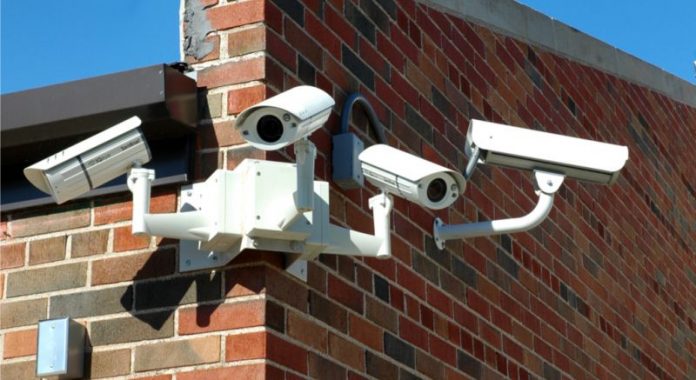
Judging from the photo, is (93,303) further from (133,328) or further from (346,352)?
(346,352)

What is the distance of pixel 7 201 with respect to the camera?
354 centimetres

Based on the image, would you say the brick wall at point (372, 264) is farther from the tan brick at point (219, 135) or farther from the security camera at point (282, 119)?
the security camera at point (282, 119)

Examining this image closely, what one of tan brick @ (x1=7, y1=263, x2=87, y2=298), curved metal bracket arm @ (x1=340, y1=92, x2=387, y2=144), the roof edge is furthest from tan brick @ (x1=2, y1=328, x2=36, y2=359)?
the roof edge

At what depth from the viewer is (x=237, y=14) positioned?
3439 mm

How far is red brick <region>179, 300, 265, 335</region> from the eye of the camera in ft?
10.0

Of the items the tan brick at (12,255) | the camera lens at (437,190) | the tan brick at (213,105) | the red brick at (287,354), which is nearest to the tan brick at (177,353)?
the red brick at (287,354)

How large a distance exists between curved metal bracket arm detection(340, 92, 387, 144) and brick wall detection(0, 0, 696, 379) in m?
0.03

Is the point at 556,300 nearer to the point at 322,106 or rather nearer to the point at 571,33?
the point at 571,33

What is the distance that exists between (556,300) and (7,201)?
268 cm

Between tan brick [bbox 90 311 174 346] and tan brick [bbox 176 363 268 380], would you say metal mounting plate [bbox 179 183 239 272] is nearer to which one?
→ tan brick [bbox 90 311 174 346]

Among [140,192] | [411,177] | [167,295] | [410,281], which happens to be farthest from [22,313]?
[410,281]

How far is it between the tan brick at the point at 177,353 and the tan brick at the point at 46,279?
314 mm

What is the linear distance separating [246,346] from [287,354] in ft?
0.44

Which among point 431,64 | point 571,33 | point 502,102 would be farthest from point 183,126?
point 571,33
